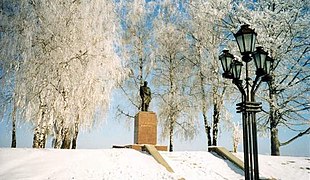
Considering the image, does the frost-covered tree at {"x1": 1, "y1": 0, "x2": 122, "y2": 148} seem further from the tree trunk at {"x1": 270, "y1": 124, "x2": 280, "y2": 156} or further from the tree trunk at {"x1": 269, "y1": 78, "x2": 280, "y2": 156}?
the tree trunk at {"x1": 270, "y1": 124, "x2": 280, "y2": 156}

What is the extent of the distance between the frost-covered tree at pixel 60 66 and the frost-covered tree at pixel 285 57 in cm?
593

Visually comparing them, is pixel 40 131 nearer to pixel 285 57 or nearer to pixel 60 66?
pixel 60 66

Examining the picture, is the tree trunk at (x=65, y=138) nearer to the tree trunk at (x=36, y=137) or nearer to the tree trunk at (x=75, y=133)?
the tree trunk at (x=75, y=133)

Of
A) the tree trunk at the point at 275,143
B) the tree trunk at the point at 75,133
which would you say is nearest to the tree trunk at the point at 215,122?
the tree trunk at the point at 275,143

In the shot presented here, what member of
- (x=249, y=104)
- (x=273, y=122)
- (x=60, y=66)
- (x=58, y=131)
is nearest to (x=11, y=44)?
(x=60, y=66)

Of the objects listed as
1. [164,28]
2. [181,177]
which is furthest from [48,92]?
[164,28]

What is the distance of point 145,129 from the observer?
1148 cm

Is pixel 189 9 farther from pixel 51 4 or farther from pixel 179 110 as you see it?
pixel 51 4

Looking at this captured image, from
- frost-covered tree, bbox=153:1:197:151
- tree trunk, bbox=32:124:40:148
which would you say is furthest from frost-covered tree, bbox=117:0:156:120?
tree trunk, bbox=32:124:40:148

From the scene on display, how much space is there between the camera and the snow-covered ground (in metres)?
6.85

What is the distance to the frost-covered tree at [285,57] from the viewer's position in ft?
34.0

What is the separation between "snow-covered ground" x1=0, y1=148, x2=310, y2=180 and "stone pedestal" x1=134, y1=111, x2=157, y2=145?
62.3 inches

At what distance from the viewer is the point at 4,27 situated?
941 centimetres

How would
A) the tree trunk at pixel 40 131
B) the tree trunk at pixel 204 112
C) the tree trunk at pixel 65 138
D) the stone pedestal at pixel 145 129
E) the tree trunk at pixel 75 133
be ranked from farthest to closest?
1. the tree trunk at pixel 204 112
2. the tree trunk at pixel 75 133
3. the stone pedestal at pixel 145 129
4. the tree trunk at pixel 65 138
5. the tree trunk at pixel 40 131
